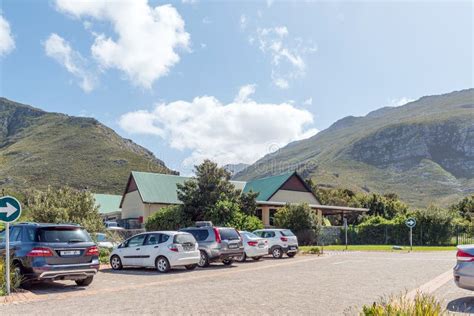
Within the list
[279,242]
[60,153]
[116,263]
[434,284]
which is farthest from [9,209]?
[60,153]

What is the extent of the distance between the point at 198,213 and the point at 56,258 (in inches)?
864

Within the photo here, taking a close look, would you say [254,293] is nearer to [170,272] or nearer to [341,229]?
[170,272]

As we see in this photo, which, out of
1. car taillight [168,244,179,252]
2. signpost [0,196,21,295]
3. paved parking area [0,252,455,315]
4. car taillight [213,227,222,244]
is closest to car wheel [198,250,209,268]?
car taillight [213,227,222,244]

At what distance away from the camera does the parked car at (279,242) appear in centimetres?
2573

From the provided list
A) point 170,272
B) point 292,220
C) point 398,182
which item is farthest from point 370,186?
point 170,272

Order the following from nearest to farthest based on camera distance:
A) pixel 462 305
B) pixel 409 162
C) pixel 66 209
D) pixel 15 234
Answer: pixel 462 305 → pixel 15 234 → pixel 66 209 → pixel 409 162

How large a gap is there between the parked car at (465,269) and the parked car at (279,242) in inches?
605

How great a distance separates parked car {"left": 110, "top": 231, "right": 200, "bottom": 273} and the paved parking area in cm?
39

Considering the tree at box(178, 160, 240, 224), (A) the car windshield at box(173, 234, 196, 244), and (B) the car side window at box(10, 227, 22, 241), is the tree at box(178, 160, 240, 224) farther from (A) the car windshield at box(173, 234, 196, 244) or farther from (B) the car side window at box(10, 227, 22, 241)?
(B) the car side window at box(10, 227, 22, 241)

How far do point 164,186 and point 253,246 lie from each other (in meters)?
24.7

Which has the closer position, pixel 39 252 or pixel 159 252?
pixel 39 252

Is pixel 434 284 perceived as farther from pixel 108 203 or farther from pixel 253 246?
pixel 108 203

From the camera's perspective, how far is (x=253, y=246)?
23.4 metres

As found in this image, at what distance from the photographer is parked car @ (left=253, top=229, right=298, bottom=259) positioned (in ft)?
84.4
